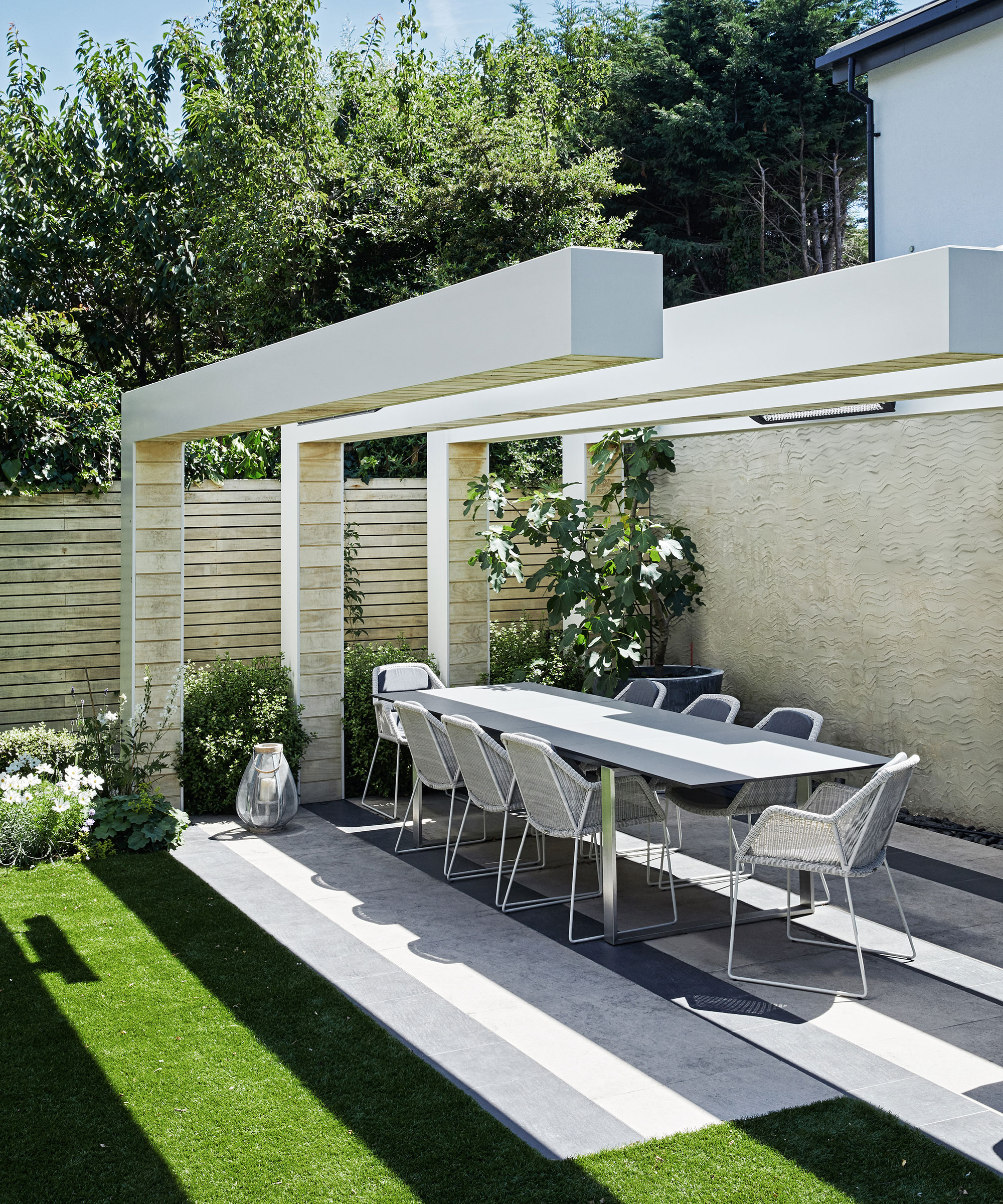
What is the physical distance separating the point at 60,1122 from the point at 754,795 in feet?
12.1

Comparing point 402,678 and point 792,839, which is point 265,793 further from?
point 792,839

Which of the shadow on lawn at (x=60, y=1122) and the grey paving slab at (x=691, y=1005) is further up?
the grey paving slab at (x=691, y=1005)

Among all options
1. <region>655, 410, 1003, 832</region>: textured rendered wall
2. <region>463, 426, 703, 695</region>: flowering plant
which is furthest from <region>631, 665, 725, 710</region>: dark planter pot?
<region>655, 410, 1003, 832</region>: textured rendered wall

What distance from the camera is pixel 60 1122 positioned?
4.12 m

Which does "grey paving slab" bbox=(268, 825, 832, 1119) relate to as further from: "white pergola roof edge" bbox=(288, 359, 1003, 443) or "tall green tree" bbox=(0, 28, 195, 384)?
"tall green tree" bbox=(0, 28, 195, 384)

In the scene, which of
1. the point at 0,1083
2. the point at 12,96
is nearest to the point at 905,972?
the point at 0,1083

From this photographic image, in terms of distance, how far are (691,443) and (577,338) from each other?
22.8 feet

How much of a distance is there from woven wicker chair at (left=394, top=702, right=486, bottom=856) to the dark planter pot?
2.47 metres

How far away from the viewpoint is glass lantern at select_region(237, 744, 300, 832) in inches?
317

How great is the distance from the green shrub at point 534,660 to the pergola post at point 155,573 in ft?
8.08

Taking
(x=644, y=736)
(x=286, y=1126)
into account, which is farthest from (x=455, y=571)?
(x=286, y=1126)

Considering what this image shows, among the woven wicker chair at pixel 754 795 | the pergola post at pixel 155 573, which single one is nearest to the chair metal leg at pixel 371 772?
the pergola post at pixel 155 573

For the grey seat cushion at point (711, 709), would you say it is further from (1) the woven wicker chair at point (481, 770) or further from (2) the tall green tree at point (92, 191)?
(2) the tall green tree at point (92, 191)

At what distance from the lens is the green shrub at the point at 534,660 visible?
9.73m
